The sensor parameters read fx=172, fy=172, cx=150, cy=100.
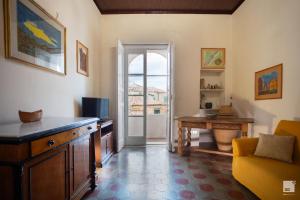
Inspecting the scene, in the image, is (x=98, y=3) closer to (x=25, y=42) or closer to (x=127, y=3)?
(x=127, y=3)

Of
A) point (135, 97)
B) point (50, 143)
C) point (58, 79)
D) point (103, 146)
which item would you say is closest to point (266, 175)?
point (50, 143)

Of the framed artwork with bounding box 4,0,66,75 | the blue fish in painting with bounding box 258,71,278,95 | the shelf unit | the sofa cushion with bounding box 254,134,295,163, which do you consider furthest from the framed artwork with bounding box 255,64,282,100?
the framed artwork with bounding box 4,0,66,75

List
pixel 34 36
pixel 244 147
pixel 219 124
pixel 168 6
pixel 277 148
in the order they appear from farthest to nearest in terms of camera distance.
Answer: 1. pixel 168 6
2. pixel 219 124
3. pixel 244 147
4. pixel 277 148
5. pixel 34 36

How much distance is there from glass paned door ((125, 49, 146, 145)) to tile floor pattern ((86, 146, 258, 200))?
0.86 m

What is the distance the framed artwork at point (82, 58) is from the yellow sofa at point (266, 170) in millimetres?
2807

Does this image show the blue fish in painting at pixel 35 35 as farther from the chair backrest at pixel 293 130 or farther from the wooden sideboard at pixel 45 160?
the chair backrest at pixel 293 130

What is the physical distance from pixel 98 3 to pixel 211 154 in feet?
13.8

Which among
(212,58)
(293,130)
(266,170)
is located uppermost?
(212,58)

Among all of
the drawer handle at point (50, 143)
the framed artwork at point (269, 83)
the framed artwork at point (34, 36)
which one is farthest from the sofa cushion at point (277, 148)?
the framed artwork at point (34, 36)

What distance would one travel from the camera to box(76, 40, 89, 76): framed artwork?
3.01 metres

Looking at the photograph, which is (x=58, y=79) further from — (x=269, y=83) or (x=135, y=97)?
(x=269, y=83)

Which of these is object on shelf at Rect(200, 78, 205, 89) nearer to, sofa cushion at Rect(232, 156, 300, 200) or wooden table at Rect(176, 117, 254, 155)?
wooden table at Rect(176, 117, 254, 155)

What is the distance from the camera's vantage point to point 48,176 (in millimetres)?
1349

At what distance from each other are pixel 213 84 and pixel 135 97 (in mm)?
2031
